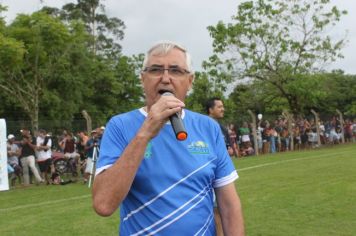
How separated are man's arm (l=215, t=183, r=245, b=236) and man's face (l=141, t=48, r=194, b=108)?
47cm

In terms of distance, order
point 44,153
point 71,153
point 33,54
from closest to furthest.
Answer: point 44,153
point 71,153
point 33,54

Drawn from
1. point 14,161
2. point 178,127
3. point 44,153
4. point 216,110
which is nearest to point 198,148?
point 178,127

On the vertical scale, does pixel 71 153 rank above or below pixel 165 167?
above

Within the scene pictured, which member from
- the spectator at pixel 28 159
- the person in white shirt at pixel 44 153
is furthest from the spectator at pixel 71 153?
the spectator at pixel 28 159

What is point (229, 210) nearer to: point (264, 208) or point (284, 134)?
point (264, 208)

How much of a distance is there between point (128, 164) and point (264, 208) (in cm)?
773

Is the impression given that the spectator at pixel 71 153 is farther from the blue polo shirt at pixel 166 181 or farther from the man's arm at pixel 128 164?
the man's arm at pixel 128 164

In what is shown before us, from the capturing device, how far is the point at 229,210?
2438mm

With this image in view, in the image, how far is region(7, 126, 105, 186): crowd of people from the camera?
16.8 m

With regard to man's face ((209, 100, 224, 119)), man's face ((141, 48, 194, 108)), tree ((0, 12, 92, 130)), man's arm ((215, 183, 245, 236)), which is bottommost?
man's arm ((215, 183, 245, 236))

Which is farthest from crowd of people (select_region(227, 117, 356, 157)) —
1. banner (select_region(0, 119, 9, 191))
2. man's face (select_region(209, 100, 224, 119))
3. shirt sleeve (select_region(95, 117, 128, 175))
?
shirt sleeve (select_region(95, 117, 128, 175))

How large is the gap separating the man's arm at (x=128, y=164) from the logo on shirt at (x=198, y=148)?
284 millimetres

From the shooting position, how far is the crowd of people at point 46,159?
16828 millimetres

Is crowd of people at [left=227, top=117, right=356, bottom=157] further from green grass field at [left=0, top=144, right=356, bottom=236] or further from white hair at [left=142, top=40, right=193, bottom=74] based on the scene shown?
white hair at [left=142, top=40, right=193, bottom=74]
